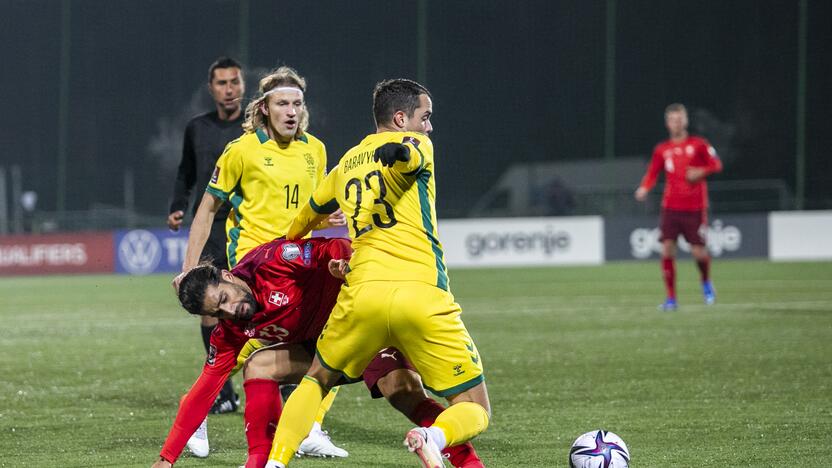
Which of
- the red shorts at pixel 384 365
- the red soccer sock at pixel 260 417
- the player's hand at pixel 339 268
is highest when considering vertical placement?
the player's hand at pixel 339 268

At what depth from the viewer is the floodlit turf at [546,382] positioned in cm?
568

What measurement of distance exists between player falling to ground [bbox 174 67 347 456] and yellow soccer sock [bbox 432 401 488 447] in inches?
58.6

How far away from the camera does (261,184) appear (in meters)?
5.93

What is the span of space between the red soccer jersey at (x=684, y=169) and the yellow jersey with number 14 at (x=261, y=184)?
29.3 feet

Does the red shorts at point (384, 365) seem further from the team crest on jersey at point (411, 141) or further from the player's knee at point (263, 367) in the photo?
the team crest on jersey at point (411, 141)

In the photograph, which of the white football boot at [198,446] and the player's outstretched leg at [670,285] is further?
the player's outstretched leg at [670,285]

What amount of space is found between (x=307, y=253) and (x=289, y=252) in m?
0.08

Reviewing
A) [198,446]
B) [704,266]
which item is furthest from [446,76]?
[198,446]

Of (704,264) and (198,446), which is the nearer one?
(198,446)

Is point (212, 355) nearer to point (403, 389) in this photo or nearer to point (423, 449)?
point (403, 389)

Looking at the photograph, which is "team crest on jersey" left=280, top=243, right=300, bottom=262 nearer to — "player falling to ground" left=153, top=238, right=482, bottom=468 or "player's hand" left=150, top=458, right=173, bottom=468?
"player falling to ground" left=153, top=238, right=482, bottom=468

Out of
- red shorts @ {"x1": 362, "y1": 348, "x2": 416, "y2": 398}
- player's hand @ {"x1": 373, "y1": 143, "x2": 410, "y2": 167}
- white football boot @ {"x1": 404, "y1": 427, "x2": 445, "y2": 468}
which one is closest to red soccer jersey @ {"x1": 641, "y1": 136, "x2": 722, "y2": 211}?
red shorts @ {"x1": 362, "y1": 348, "x2": 416, "y2": 398}

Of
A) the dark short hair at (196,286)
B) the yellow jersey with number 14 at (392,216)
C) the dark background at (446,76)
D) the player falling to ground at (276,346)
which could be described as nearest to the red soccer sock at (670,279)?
the player falling to ground at (276,346)

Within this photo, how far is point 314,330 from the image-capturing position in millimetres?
4969
